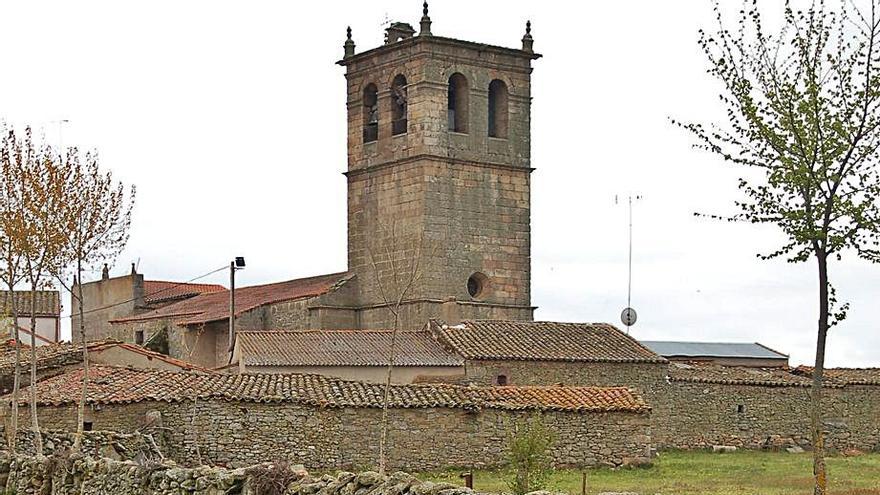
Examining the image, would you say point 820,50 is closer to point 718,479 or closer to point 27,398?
point 718,479

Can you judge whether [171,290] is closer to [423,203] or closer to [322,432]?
[423,203]

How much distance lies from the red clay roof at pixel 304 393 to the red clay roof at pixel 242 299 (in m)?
15.3

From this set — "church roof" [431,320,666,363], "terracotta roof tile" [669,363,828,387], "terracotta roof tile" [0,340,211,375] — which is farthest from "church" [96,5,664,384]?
"terracotta roof tile" [0,340,211,375]

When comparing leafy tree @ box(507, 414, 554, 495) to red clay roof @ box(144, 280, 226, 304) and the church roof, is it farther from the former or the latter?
red clay roof @ box(144, 280, 226, 304)

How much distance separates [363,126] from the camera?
52156 mm

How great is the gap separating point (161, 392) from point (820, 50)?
1523 centimetres

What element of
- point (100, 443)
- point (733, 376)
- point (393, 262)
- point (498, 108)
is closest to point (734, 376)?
point (733, 376)

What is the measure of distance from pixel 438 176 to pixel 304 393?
19.0 meters

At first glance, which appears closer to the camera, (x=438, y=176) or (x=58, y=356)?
(x=58, y=356)

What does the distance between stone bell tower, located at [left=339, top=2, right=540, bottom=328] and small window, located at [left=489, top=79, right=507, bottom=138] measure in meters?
0.03

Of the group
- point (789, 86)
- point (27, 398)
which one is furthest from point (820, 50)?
point (27, 398)

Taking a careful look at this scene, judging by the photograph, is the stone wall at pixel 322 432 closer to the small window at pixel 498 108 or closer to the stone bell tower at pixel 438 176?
the stone bell tower at pixel 438 176

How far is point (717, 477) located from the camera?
31.5m

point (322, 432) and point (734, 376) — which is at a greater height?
point (734, 376)
